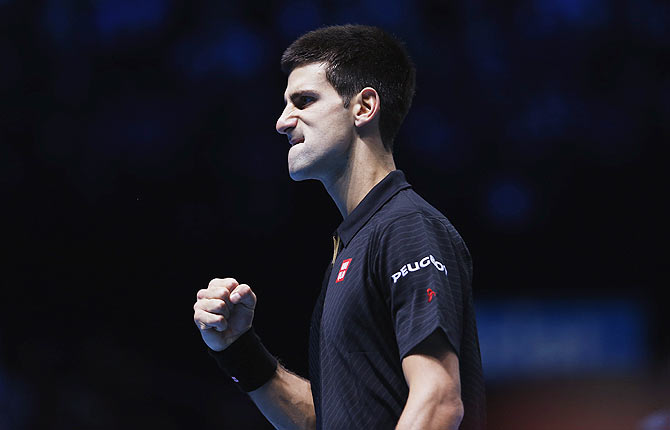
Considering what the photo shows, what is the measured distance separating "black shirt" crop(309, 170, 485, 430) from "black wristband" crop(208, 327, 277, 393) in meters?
0.38

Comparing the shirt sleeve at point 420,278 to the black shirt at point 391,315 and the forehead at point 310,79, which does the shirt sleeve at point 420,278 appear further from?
the forehead at point 310,79

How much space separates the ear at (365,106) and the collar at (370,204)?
0.17 meters

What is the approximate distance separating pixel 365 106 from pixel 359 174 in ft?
0.61

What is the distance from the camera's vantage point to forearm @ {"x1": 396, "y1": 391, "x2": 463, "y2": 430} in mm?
1626

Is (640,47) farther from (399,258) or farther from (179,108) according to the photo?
(399,258)

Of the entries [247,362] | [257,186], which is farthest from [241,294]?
[257,186]

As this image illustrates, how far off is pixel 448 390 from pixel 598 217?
277cm

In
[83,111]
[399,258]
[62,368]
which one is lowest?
[62,368]

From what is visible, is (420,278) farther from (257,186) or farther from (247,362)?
(257,186)

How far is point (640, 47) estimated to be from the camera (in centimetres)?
437

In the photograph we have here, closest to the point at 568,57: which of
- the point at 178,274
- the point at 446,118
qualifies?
the point at 446,118

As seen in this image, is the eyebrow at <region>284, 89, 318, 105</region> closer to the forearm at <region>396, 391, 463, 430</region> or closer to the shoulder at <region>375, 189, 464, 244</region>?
the shoulder at <region>375, 189, 464, 244</region>

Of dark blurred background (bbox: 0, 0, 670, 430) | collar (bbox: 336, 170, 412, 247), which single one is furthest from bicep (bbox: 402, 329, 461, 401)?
dark blurred background (bbox: 0, 0, 670, 430)

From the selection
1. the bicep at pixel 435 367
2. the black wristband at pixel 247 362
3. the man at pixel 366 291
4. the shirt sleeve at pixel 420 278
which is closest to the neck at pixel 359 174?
the man at pixel 366 291
